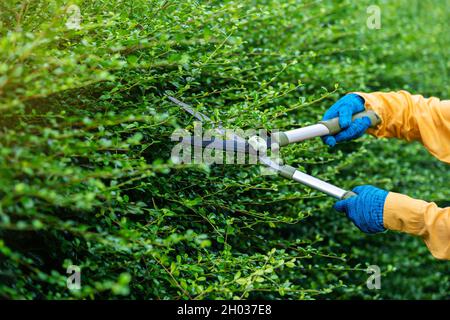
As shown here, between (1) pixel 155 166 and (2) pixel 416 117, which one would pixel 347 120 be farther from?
(1) pixel 155 166

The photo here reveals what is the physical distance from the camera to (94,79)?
187 cm

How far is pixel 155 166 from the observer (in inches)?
70.2

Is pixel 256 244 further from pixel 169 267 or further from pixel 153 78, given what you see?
pixel 153 78

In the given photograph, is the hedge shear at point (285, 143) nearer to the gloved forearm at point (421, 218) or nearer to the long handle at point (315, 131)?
the long handle at point (315, 131)

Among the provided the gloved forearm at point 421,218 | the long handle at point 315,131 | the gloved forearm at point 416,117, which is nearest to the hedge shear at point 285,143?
the long handle at point 315,131

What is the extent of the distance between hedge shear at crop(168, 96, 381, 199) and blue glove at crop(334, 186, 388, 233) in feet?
0.12

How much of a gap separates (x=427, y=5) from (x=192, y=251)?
3931 mm

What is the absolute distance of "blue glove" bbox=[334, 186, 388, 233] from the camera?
2.44 metres

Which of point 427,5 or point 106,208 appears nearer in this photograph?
Answer: point 106,208

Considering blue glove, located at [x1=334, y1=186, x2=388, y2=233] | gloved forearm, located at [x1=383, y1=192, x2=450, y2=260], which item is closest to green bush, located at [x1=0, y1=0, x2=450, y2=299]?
blue glove, located at [x1=334, y1=186, x2=388, y2=233]

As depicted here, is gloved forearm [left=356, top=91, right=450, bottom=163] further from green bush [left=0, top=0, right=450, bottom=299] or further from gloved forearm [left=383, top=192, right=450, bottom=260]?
gloved forearm [left=383, top=192, right=450, bottom=260]
